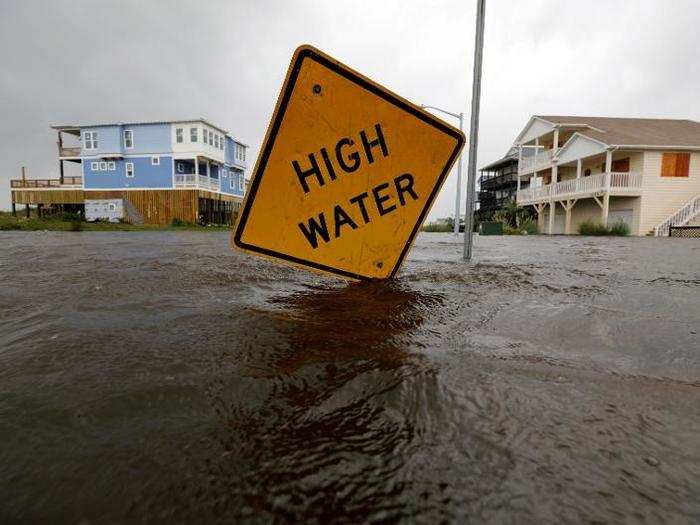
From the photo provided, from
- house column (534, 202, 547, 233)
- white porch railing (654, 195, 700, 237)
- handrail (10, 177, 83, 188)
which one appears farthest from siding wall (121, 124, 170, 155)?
white porch railing (654, 195, 700, 237)

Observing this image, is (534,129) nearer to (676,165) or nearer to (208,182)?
(676,165)

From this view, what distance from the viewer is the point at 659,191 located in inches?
838

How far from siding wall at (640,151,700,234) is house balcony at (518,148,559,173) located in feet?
21.3

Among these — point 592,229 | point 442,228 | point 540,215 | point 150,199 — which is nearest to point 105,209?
point 150,199

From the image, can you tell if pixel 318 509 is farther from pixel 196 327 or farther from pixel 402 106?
pixel 402 106

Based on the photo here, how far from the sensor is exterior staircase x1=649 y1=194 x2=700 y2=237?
67.3 feet

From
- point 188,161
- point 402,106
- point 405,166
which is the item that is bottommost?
point 405,166

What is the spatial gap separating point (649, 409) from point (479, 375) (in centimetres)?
49

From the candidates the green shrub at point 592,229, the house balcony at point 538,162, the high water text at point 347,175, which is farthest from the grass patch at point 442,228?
the high water text at point 347,175

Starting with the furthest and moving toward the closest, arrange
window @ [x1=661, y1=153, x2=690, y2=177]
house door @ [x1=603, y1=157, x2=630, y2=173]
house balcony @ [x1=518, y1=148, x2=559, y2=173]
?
1. house balcony @ [x1=518, y1=148, x2=559, y2=173]
2. house door @ [x1=603, y1=157, x2=630, y2=173]
3. window @ [x1=661, y1=153, x2=690, y2=177]

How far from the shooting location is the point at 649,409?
1174 mm

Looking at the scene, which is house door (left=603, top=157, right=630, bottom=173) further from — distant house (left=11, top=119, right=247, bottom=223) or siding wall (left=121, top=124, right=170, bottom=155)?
siding wall (left=121, top=124, right=170, bottom=155)

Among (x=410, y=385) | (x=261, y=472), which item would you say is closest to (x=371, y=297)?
(x=410, y=385)

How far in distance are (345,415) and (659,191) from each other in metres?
26.6
